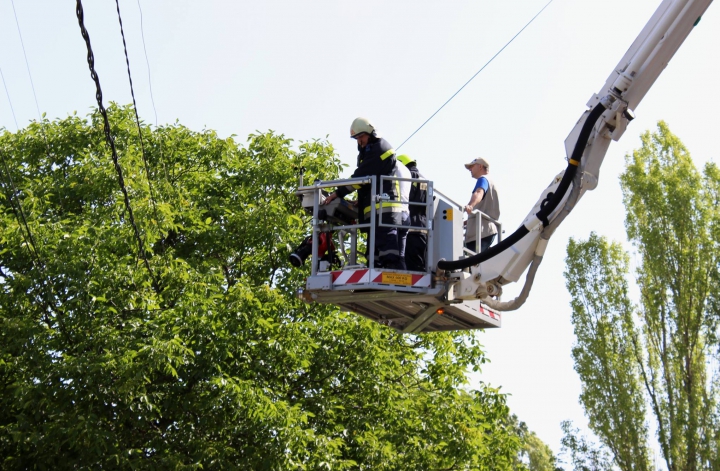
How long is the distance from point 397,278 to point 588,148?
2.30m

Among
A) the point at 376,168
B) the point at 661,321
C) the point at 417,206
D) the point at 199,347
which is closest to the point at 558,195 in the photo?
the point at 417,206

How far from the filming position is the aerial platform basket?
9.52 metres

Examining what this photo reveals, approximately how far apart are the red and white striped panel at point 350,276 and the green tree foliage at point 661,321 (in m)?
18.0

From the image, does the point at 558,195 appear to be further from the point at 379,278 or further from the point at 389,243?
the point at 379,278

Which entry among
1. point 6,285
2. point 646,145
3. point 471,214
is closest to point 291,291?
point 6,285

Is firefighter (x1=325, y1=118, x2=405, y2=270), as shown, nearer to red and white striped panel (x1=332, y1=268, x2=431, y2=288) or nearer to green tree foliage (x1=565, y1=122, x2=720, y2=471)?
red and white striped panel (x1=332, y1=268, x2=431, y2=288)

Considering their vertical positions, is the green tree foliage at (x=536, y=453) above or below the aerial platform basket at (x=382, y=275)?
above

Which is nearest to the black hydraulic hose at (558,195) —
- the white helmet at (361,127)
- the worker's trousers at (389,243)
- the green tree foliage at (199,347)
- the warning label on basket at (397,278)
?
the warning label on basket at (397,278)

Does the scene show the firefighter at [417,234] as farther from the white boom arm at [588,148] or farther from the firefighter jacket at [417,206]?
the white boom arm at [588,148]

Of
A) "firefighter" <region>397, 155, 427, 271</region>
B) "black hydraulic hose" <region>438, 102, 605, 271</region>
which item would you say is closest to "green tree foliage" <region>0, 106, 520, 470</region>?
"firefighter" <region>397, 155, 427, 271</region>

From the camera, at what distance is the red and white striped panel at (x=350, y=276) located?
9477mm

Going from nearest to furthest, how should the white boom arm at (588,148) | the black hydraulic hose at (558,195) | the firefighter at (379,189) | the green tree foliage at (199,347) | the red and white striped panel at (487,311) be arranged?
the white boom arm at (588,148)
the black hydraulic hose at (558,195)
the firefighter at (379,189)
the red and white striped panel at (487,311)
the green tree foliage at (199,347)

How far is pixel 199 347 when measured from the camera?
14906mm

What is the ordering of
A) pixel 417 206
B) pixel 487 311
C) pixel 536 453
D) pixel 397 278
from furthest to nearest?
pixel 536 453
pixel 487 311
pixel 417 206
pixel 397 278
